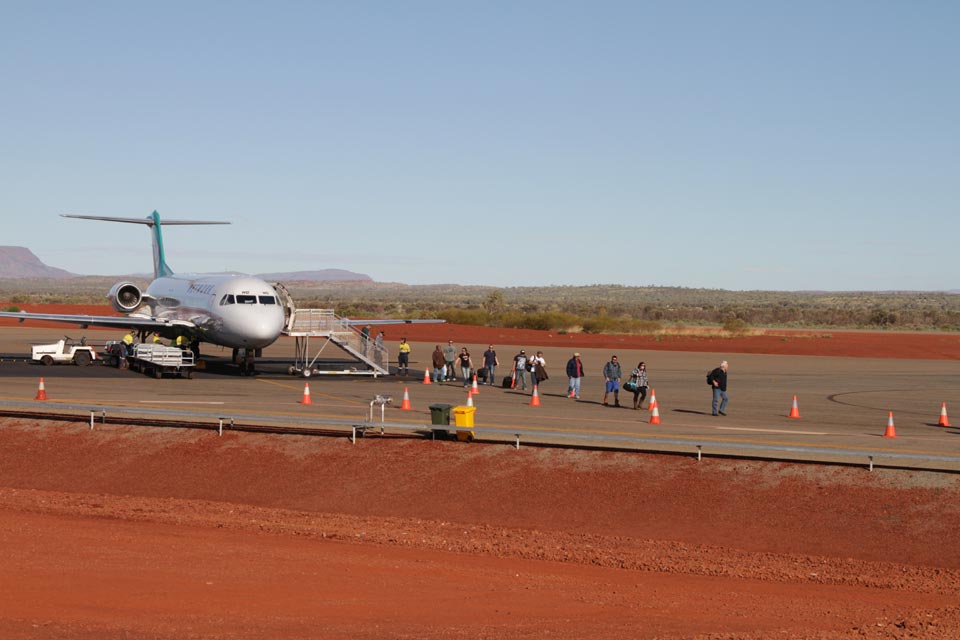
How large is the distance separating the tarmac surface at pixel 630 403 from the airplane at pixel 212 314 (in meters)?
Answer: 1.66

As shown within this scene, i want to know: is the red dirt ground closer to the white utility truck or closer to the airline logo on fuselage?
the airline logo on fuselage

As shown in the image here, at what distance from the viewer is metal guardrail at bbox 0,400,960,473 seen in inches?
906

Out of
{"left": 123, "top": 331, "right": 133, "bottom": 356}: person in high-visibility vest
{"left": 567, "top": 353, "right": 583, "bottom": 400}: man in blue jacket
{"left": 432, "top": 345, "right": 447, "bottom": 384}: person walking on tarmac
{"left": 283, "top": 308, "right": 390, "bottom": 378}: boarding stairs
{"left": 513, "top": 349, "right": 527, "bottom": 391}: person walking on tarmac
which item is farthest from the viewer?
{"left": 123, "top": 331, "right": 133, "bottom": 356}: person in high-visibility vest

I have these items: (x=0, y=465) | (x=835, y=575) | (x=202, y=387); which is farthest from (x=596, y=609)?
(x=202, y=387)

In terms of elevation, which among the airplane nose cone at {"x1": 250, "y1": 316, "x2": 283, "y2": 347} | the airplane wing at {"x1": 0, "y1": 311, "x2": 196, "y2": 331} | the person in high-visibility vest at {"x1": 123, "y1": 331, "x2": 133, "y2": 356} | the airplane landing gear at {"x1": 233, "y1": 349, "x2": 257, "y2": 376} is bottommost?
the airplane landing gear at {"x1": 233, "y1": 349, "x2": 257, "y2": 376}

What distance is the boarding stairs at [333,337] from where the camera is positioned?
4481 centimetres

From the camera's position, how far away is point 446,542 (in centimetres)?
1942

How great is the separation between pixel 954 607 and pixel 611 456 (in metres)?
10.0

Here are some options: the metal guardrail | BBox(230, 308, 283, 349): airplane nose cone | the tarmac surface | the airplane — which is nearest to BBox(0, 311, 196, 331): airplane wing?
the airplane

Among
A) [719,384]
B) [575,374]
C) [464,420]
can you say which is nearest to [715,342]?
[575,374]

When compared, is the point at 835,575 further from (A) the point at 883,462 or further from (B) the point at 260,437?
(B) the point at 260,437

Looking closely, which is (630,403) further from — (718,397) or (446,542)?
(446,542)

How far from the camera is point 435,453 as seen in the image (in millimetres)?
25578

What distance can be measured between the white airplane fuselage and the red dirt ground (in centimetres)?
1304
